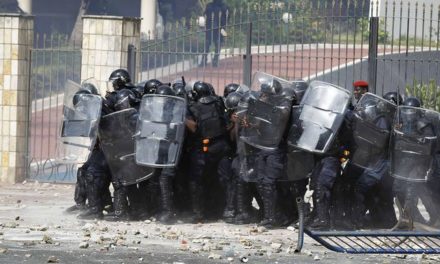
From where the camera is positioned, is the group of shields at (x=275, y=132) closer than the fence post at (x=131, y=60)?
Yes

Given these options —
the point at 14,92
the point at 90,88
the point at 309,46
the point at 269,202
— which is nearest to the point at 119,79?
the point at 90,88

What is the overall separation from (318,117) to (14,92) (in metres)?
6.02

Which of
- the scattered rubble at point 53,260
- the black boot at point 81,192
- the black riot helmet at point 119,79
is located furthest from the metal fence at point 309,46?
the scattered rubble at point 53,260

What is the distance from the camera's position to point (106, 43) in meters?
17.8

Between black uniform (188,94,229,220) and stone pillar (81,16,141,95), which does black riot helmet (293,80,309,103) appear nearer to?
black uniform (188,94,229,220)

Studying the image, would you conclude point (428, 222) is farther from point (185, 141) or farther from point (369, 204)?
point (185, 141)

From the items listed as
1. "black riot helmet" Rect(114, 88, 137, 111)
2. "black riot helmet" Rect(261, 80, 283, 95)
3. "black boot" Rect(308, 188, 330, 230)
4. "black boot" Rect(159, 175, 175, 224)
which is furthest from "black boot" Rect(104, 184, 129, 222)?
"black boot" Rect(308, 188, 330, 230)

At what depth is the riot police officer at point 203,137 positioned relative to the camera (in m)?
14.2

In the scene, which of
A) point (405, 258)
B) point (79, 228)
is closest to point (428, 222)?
→ point (405, 258)

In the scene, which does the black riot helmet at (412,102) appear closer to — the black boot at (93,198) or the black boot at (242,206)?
the black boot at (242,206)

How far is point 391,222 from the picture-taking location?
14.0m

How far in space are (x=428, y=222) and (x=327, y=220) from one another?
3.73 feet

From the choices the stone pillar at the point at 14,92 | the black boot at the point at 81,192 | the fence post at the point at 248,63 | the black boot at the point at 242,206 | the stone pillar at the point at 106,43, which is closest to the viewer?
the black boot at the point at 242,206

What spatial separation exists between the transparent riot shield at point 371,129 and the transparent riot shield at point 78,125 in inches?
106
